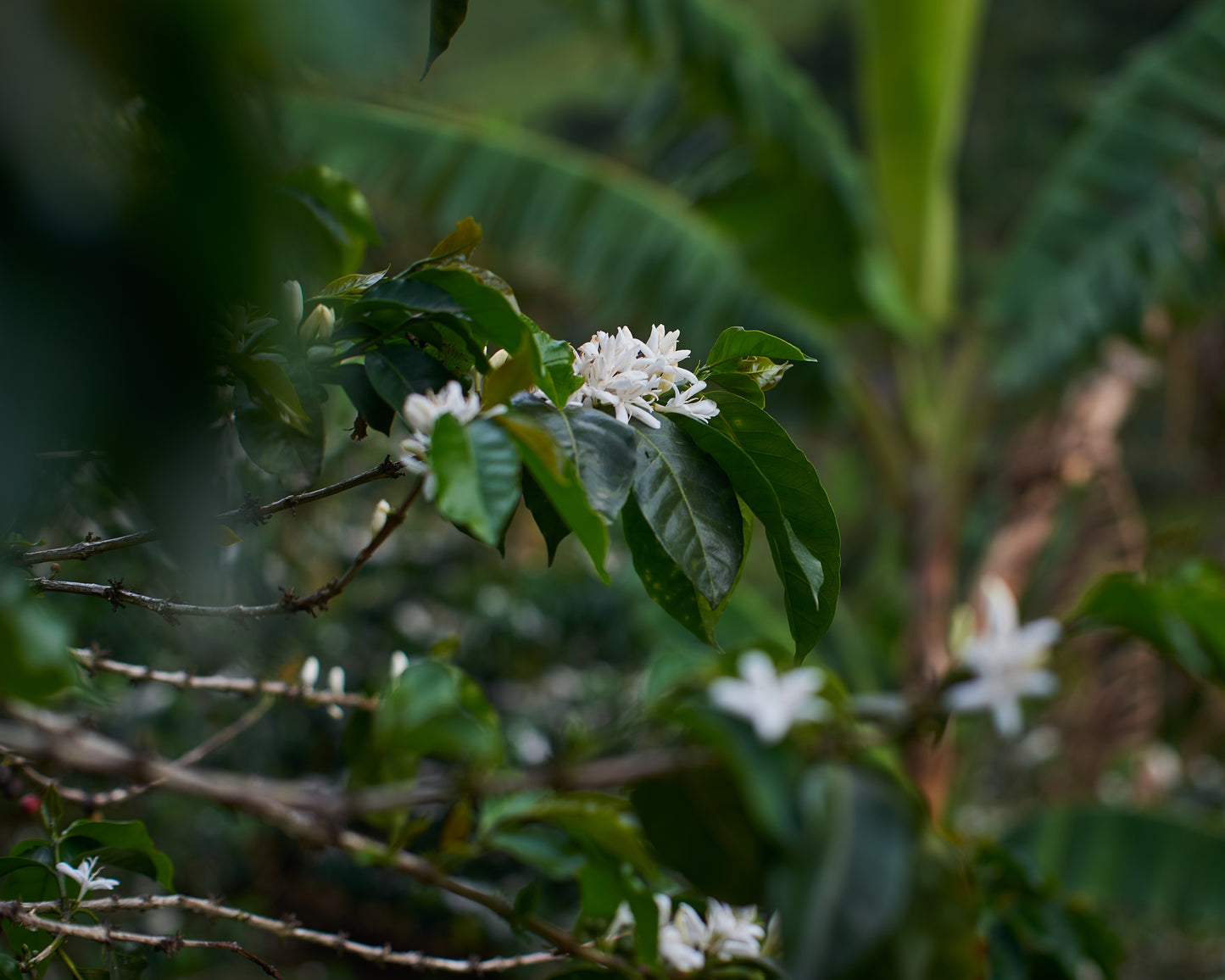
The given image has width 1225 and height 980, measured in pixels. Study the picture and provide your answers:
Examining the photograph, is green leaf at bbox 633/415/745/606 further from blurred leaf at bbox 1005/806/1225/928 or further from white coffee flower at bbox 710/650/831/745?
blurred leaf at bbox 1005/806/1225/928

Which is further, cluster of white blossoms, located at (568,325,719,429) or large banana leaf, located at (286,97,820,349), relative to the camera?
large banana leaf, located at (286,97,820,349)

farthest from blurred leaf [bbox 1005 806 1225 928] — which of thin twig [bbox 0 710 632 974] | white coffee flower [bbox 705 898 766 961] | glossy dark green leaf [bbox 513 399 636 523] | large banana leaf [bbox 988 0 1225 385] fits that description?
glossy dark green leaf [bbox 513 399 636 523]

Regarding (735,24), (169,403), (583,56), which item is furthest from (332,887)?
(583,56)

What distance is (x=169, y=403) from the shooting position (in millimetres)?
189

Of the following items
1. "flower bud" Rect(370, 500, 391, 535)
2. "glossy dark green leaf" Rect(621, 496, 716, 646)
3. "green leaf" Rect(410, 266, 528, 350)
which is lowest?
"glossy dark green leaf" Rect(621, 496, 716, 646)

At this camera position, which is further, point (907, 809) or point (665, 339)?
point (907, 809)

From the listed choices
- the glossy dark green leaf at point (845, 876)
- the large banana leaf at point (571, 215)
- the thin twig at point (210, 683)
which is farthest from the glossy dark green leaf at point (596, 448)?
the large banana leaf at point (571, 215)

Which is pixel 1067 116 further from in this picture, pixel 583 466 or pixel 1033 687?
pixel 583 466

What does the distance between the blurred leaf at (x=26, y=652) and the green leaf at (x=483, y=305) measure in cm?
20

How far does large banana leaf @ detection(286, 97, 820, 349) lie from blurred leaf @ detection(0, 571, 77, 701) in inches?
83.5

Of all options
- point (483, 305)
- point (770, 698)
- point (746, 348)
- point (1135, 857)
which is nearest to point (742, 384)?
point (746, 348)

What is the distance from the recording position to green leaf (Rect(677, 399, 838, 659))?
39 centimetres

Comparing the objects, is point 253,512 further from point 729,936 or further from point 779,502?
point 729,936

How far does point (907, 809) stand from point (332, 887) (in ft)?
4.22
